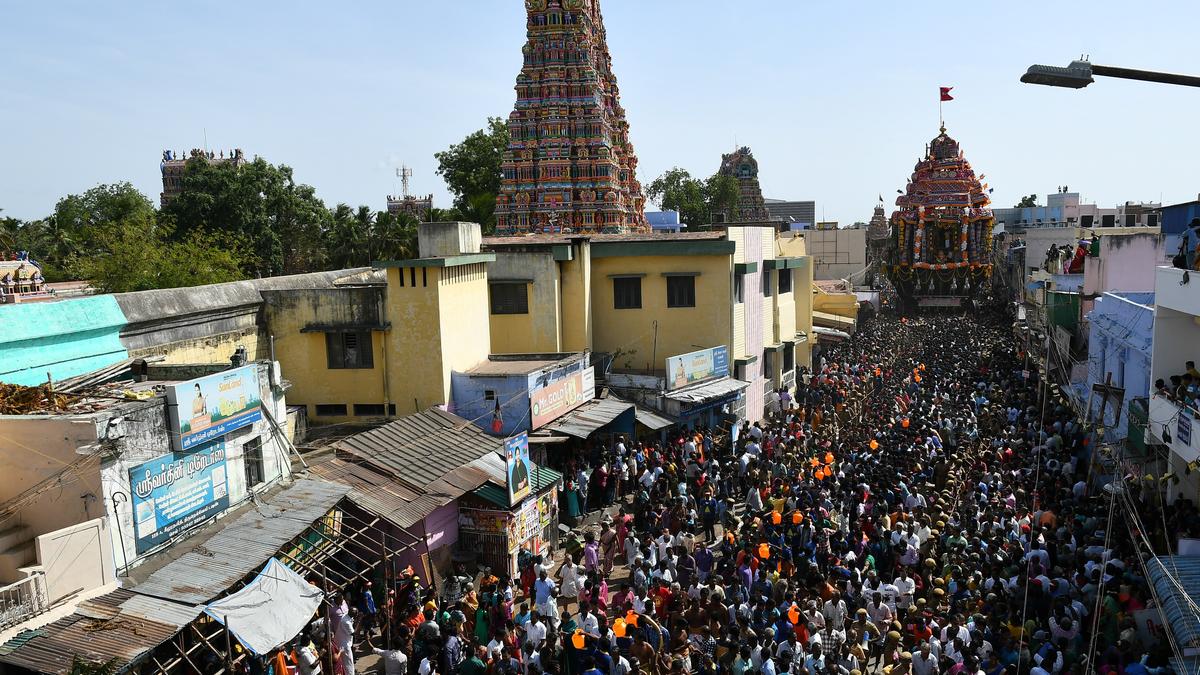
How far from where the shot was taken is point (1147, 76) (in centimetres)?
678

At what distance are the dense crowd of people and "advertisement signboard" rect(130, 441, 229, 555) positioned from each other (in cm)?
206

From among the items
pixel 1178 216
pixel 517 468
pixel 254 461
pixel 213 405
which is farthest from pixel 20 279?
pixel 1178 216

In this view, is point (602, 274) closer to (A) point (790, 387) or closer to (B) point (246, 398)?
(A) point (790, 387)

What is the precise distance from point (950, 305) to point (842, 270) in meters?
9.85

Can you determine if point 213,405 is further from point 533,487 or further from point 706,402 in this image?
point 706,402

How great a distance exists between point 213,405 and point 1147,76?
34.5 feet

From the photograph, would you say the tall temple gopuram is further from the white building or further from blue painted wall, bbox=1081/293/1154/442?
the white building

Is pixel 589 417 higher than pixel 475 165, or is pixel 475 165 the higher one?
pixel 475 165

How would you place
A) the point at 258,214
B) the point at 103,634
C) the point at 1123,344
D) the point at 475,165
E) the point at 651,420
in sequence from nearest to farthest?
the point at 103,634 < the point at 1123,344 < the point at 651,420 < the point at 258,214 < the point at 475,165

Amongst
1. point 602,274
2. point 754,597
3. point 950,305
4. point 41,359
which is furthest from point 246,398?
point 950,305

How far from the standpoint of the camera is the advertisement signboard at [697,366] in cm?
2142

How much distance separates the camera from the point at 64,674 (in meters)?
8.30

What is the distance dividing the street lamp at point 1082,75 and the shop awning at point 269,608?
8.82 meters

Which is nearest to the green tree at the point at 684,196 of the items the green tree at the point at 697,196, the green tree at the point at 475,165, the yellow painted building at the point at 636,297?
the green tree at the point at 697,196
